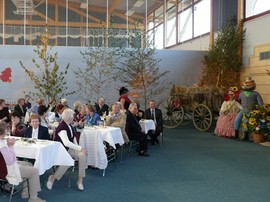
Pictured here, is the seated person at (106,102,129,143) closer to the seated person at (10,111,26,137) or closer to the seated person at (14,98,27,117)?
the seated person at (10,111,26,137)

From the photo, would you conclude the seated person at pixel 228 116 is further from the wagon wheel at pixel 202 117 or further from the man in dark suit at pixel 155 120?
the man in dark suit at pixel 155 120

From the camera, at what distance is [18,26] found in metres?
12.2

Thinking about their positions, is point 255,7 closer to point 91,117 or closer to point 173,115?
point 173,115

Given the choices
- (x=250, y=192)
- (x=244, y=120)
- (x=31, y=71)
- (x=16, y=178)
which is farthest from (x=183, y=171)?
(x=31, y=71)

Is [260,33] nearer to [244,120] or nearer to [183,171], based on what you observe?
[244,120]

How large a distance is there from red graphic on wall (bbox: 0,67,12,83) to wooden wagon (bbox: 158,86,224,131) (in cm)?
547

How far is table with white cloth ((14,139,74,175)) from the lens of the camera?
12.6 ft

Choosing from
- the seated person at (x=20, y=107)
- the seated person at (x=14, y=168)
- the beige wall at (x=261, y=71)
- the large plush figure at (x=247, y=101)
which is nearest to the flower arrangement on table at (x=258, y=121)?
the large plush figure at (x=247, y=101)

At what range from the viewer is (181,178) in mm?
4992

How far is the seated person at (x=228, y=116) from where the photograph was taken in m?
8.98

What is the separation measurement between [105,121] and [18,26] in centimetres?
754

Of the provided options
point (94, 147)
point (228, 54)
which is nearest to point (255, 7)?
point (228, 54)

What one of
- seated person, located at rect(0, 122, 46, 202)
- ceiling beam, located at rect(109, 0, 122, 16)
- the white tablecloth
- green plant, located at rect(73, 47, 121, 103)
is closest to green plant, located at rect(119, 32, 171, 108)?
green plant, located at rect(73, 47, 121, 103)

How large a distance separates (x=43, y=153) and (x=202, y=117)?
22.7 ft
